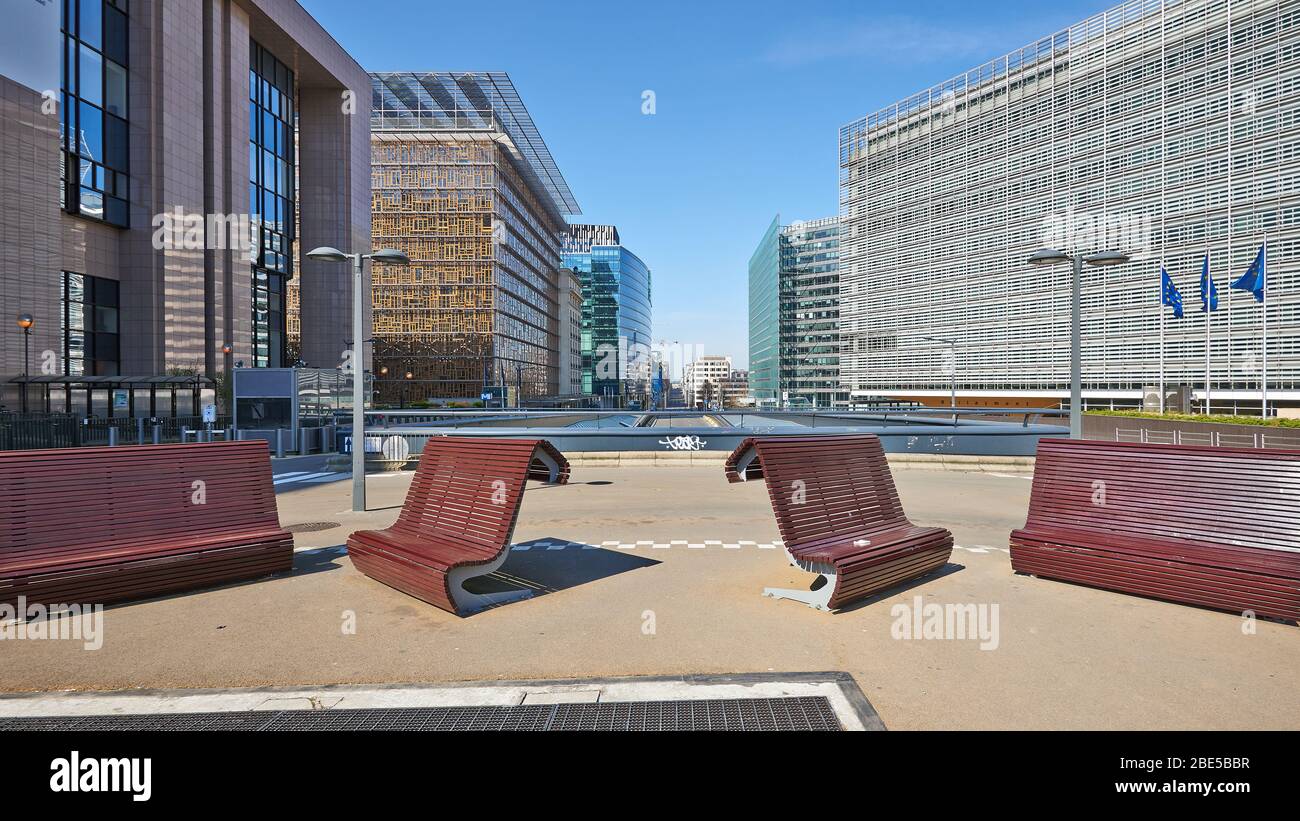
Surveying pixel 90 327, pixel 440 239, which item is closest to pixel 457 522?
pixel 90 327

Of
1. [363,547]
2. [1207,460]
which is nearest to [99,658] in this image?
[363,547]

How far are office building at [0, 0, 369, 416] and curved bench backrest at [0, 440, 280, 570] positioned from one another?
88.2ft

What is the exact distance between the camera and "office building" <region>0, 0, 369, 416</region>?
88.3 feet

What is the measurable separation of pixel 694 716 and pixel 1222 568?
4.84 metres

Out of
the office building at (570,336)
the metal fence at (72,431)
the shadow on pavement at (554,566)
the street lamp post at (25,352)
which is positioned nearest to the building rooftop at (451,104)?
the office building at (570,336)

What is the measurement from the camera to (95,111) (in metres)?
31.2

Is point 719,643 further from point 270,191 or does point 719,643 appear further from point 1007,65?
point 1007,65

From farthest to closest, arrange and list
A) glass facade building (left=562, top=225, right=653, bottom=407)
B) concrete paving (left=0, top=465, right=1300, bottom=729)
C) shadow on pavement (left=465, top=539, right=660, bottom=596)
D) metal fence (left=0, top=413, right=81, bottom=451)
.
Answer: glass facade building (left=562, top=225, right=653, bottom=407) → metal fence (left=0, top=413, right=81, bottom=451) → shadow on pavement (left=465, top=539, right=660, bottom=596) → concrete paving (left=0, top=465, right=1300, bottom=729)

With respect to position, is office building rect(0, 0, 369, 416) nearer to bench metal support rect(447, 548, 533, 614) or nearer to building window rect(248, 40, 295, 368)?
building window rect(248, 40, 295, 368)

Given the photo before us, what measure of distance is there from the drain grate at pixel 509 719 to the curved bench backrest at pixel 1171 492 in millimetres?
4288

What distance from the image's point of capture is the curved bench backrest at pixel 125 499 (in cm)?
590

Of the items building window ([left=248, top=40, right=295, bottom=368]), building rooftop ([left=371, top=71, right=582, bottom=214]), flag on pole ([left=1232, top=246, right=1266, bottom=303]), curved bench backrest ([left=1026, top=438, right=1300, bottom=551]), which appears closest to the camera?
curved bench backrest ([left=1026, top=438, right=1300, bottom=551])

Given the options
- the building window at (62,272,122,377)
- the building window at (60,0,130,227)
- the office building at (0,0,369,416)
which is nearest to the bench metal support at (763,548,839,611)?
the office building at (0,0,369,416)

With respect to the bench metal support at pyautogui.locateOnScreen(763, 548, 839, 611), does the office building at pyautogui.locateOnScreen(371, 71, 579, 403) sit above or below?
above
